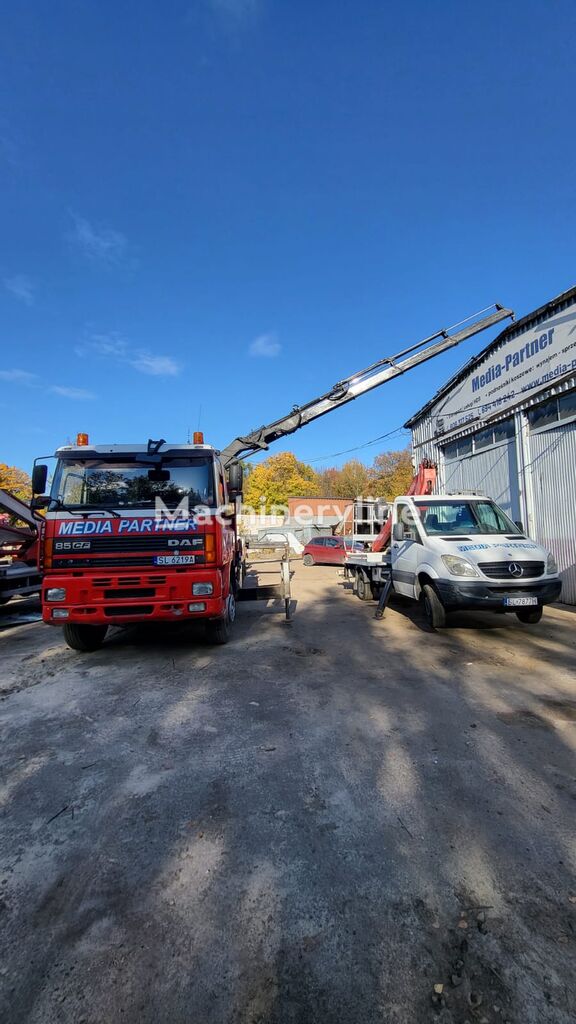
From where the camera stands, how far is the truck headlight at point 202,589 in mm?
5176

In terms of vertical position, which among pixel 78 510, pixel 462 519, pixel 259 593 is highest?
pixel 78 510

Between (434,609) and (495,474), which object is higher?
(495,474)

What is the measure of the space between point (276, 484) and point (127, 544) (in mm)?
50119

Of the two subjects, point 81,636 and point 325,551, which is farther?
point 325,551

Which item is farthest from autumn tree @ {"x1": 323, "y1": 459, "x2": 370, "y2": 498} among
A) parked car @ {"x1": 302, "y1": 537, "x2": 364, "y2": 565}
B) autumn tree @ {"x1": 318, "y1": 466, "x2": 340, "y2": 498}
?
parked car @ {"x1": 302, "y1": 537, "x2": 364, "y2": 565}

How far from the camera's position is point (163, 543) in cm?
519

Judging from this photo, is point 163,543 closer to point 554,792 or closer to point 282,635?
point 282,635

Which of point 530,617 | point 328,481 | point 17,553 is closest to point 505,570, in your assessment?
point 530,617

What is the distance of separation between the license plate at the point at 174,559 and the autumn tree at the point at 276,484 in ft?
140

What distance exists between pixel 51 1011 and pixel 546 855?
7.35 ft

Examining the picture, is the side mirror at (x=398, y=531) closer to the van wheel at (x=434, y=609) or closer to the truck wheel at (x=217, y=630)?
the van wheel at (x=434, y=609)

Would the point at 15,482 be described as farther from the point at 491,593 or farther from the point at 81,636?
the point at 491,593

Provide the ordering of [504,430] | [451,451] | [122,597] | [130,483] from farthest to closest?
1. [451,451]
2. [504,430]
3. [130,483]
4. [122,597]

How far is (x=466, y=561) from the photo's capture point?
6.09 meters
